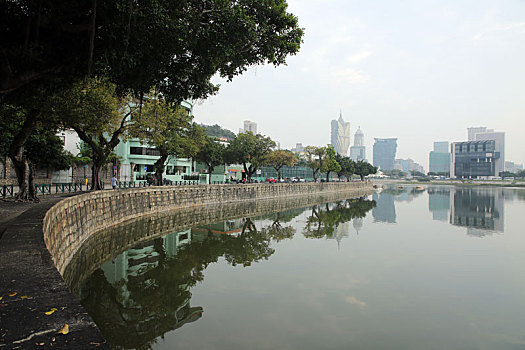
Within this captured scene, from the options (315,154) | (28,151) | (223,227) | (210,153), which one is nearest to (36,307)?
(223,227)

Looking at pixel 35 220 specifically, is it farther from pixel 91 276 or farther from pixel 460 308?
pixel 460 308

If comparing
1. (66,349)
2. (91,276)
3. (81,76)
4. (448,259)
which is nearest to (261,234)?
(448,259)

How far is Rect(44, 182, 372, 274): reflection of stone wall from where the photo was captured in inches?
575

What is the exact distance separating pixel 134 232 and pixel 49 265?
1746cm

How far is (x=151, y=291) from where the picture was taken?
13.5 m

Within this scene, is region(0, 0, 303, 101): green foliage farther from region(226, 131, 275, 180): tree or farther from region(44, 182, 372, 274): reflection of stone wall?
region(226, 131, 275, 180): tree

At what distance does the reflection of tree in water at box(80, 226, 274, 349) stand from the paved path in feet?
11.0

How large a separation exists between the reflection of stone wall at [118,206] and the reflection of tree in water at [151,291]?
212cm

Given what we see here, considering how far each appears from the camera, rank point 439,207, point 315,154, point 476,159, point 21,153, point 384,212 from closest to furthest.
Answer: point 21,153, point 384,212, point 439,207, point 315,154, point 476,159

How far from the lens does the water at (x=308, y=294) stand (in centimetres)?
1005

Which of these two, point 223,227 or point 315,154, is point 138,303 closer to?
point 223,227

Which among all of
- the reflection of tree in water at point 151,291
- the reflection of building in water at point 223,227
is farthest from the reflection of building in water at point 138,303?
the reflection of building in water at point 223,227

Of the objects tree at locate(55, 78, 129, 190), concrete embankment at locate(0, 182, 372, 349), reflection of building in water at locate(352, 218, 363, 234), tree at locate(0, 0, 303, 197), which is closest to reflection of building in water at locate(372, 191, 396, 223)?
→ reflection of building in water at locate(352, 218, 363, 234)

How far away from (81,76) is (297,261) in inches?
523
